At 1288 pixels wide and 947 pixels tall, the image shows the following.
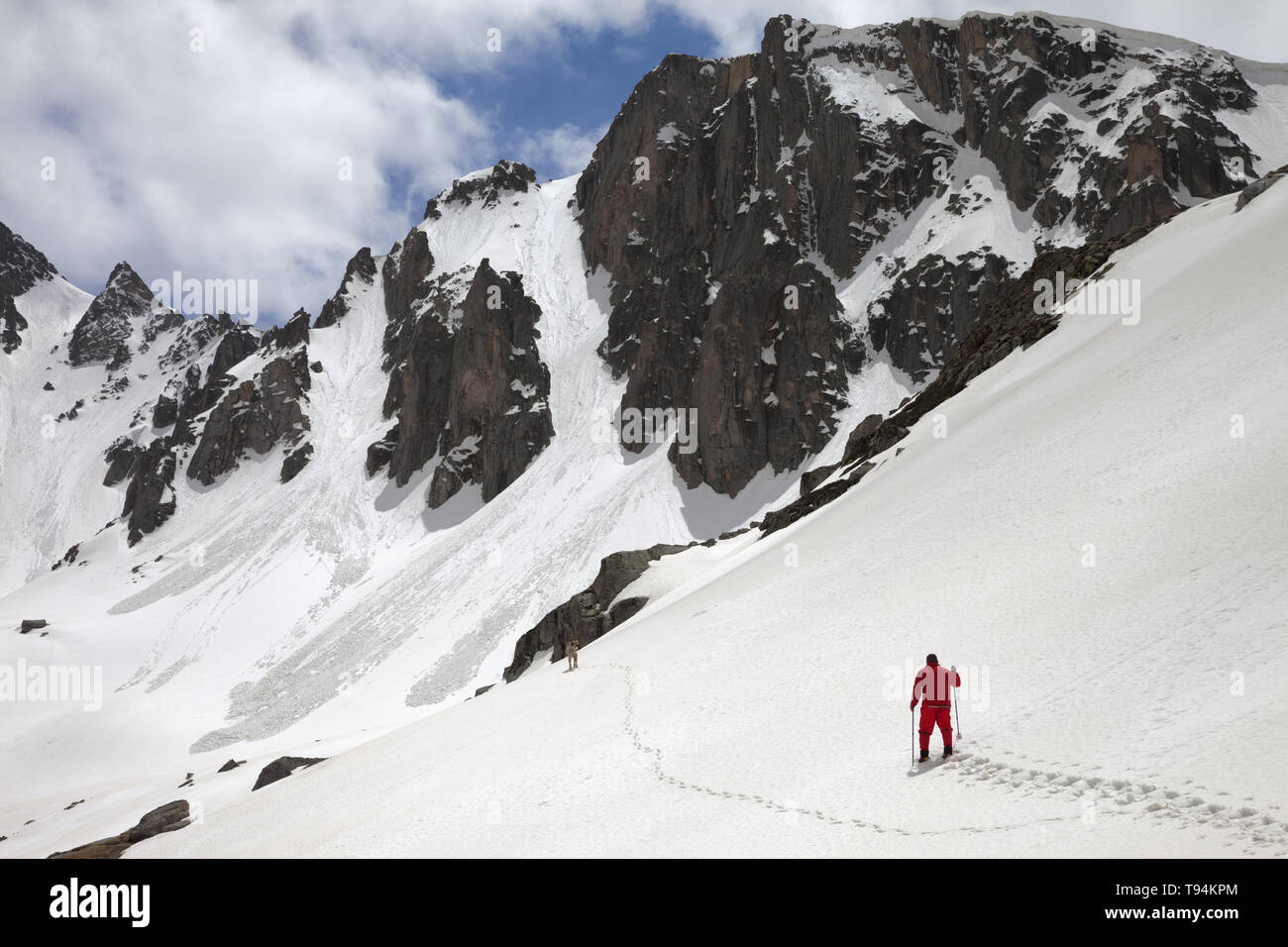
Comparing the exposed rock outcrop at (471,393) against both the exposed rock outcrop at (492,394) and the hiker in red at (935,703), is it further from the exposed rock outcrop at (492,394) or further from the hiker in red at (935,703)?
the hiker in red at (935,703)

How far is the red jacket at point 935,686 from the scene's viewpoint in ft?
31.7

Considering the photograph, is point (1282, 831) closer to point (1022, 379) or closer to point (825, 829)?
point (825, 829)

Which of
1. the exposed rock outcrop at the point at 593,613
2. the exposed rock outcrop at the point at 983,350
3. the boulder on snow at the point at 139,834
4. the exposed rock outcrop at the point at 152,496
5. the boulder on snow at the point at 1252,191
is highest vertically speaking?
the exposed rock outcrop at the point at 152,496

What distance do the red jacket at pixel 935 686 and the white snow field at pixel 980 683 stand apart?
738 millimetres

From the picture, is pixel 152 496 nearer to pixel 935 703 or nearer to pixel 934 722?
pixel 934 722

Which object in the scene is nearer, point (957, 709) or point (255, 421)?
point (957, 709)

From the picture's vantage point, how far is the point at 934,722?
32.4ft

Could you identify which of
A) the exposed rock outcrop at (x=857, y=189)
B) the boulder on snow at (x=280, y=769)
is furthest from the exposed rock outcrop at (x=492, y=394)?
the boulder on snow at (x=280, y=769)

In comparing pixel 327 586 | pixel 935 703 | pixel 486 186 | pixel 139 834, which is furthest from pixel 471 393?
pixel 935 703

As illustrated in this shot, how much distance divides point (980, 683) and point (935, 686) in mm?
2520

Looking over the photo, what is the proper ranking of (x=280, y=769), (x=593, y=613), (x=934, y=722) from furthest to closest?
(x=593, y=613) < (x=280, y=769) < (x=934, y=722)

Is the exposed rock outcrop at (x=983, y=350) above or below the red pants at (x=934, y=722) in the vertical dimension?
above

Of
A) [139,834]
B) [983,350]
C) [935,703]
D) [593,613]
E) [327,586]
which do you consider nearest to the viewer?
[935,703]

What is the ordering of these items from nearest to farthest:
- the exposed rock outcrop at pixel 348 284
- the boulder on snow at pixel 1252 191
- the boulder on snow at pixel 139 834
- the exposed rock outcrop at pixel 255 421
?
the boulder on snow at pixel 139 834, the boulder on snow at pixel 1252 191, the exposed rock outcrop at pixel 255 421, the exposed rock outcrop at pixel 348 284
